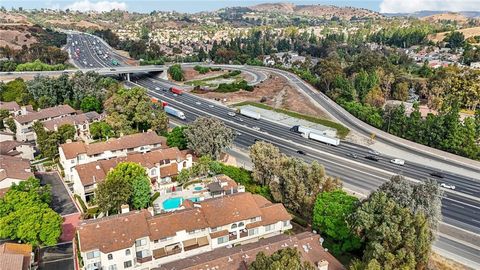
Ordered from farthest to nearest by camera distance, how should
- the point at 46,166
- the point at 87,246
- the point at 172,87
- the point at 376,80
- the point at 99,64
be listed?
the point at 99,64, the point at 172,87, the point at 376,80, the point at 46,166, the point at 87,246

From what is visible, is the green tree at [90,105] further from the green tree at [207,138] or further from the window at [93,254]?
the window at [93,254]

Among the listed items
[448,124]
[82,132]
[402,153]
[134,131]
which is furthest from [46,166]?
[448,124]

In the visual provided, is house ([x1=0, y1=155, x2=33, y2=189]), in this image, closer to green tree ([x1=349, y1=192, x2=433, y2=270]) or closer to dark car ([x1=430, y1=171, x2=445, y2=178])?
green tree ([x1=349, y1=192, x2=433, y2=270])

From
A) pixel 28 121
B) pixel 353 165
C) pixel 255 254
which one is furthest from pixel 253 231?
pixel 28 121

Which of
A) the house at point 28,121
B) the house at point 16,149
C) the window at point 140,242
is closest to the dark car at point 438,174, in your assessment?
the window at point 140,242

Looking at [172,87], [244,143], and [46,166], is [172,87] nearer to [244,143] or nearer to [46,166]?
[244,143]

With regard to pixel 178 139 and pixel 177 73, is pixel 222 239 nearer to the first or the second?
pixel 178 139
